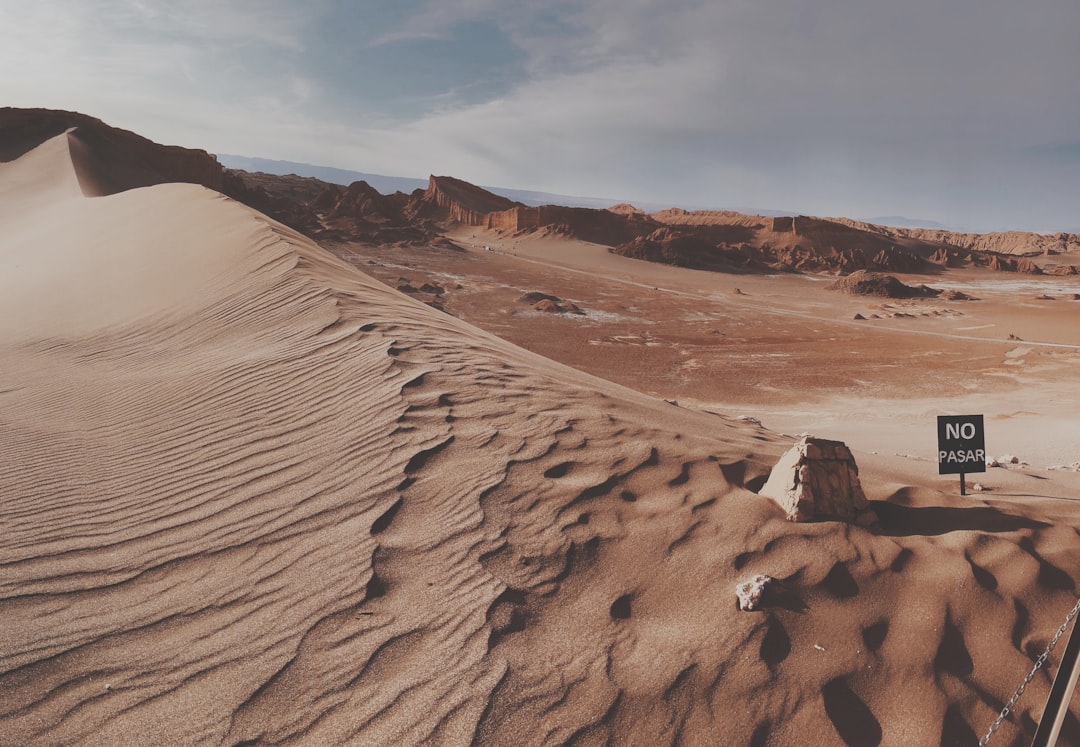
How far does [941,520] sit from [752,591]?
131 cm

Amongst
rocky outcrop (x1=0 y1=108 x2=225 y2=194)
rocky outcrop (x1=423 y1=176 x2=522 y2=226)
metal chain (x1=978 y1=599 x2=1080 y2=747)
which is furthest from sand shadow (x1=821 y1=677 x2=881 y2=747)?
Answer: rocky outcrop (x1=423 y1=176 x2=522 y2=226)

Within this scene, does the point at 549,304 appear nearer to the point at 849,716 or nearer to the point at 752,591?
the point at 752,591

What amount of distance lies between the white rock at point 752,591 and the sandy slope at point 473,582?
6 centimetres

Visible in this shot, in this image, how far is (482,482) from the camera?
10.3 ft

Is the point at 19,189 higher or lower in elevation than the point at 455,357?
higher

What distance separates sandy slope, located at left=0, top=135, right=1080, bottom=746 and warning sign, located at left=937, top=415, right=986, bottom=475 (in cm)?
20

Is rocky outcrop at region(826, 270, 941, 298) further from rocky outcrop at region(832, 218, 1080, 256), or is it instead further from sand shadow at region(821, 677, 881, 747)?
rocky outcrop at region(832, 218, 1080, 256)

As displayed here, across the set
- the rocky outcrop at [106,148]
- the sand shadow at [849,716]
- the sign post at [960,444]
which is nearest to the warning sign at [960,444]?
the sign post at [960,444]

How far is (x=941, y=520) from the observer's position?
10.0ft

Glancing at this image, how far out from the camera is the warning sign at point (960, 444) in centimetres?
336

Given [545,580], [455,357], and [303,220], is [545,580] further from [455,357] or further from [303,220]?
[303,220]

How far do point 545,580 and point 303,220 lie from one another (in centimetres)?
3732

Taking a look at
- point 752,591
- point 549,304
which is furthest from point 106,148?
point 752,591

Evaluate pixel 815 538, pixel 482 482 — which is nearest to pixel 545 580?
pixel 482 482
